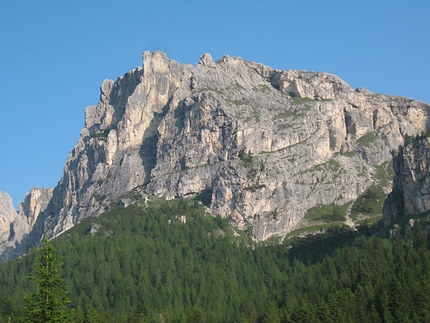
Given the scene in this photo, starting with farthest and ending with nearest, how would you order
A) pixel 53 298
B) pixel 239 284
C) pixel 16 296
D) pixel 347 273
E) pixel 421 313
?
pixel 239 284, pixel 16 296, pixel 347 273, pixel 421 313, pixel 53 298

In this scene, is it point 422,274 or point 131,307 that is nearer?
point 422,274

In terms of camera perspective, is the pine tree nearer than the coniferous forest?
Yes

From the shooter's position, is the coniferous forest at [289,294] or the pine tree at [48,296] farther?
the coniferous forest at [289,294]

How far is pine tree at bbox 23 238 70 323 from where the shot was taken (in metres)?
54.1

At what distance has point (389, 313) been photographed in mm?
128750

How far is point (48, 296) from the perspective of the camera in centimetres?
5497

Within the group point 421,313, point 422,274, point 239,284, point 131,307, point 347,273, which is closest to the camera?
point 421,313

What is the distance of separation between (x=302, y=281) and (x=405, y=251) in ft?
85.1

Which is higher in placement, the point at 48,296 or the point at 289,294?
the point at 48,296

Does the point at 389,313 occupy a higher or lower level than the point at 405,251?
lower

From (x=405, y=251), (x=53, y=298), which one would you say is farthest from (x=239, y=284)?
(x=53, y=298)

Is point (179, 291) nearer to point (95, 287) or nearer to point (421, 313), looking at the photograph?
point (95, 287)

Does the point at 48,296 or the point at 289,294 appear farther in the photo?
the point at 289,294

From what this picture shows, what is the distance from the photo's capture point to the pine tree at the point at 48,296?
5406 centimetres
